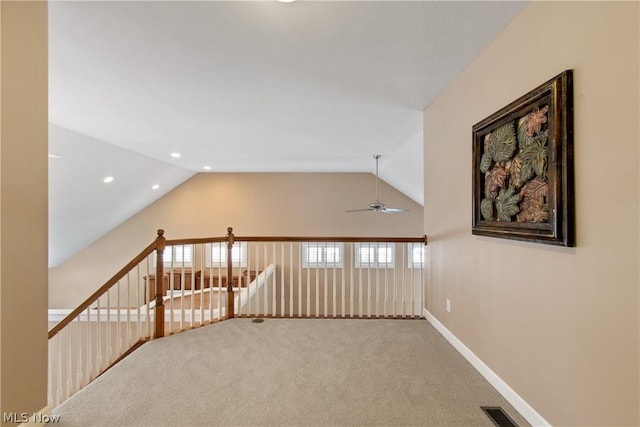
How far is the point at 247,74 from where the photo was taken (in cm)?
264

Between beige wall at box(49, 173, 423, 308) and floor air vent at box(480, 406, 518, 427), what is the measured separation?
21.4 feet

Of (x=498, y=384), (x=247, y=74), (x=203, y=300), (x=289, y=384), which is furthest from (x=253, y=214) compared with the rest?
(x=498, y=384)

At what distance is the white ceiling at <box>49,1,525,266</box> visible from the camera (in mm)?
1887

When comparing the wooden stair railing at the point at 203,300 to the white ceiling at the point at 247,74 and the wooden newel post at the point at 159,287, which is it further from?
the white ceiling at the point at 247,74

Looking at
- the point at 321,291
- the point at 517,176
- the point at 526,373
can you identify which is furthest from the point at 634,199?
the point at 321,291

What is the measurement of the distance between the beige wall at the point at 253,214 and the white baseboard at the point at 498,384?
18.0 feet

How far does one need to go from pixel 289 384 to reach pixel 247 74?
2490 millimetres

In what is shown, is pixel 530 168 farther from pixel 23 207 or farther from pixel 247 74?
pixel 23 207

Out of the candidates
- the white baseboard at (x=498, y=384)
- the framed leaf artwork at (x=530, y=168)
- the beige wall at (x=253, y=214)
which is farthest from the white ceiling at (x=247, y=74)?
the beige wall at (x=253, y=214)

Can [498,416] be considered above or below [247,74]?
below

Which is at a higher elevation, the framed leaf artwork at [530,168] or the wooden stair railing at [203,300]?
the framed leaf artwork at [530,168]

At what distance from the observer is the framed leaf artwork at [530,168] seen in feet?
4.97

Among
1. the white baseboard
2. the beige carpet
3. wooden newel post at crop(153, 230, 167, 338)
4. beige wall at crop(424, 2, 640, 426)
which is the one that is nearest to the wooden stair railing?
wooden newel post at crop(153, 230, 167, 338)

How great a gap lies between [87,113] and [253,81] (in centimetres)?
223
